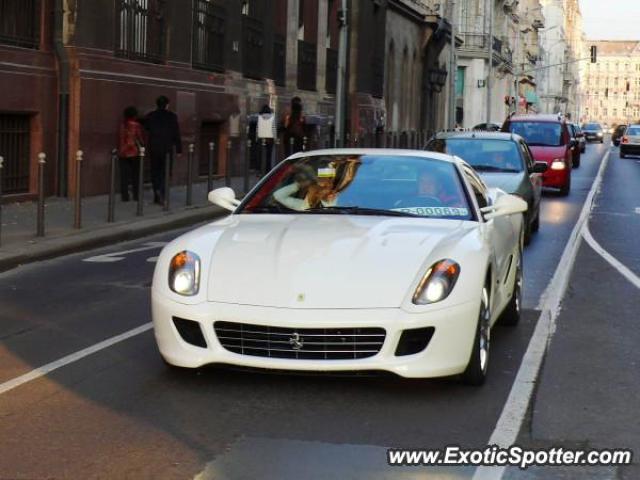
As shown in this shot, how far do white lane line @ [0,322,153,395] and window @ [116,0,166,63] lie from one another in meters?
13.6

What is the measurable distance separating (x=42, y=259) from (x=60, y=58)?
7.47 metres

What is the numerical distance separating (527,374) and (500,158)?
8951 mm

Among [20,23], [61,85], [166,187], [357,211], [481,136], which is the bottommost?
[166,187]

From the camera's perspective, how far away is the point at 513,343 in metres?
8.05

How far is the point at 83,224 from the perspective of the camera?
50.7ft

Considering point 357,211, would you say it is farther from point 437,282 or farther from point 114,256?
point 114,256

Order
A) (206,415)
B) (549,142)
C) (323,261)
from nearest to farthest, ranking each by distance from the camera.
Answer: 1. (206,415)
2. (323,261)
3. (549,142)

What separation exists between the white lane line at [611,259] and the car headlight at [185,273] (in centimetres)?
617

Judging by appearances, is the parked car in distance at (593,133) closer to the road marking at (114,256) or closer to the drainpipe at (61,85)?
the drainpipe at (61,85)

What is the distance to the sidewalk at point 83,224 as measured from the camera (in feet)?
42.1

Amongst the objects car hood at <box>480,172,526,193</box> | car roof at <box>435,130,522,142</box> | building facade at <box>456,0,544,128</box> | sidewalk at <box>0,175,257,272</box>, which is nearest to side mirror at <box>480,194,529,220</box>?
sidewalk at <box>0,175,257,272</box>

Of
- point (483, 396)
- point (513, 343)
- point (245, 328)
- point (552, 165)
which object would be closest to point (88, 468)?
point (245, 328)

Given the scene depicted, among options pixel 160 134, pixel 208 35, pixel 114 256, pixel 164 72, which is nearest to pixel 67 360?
pixel 114 256

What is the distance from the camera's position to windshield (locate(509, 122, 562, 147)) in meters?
26.1
